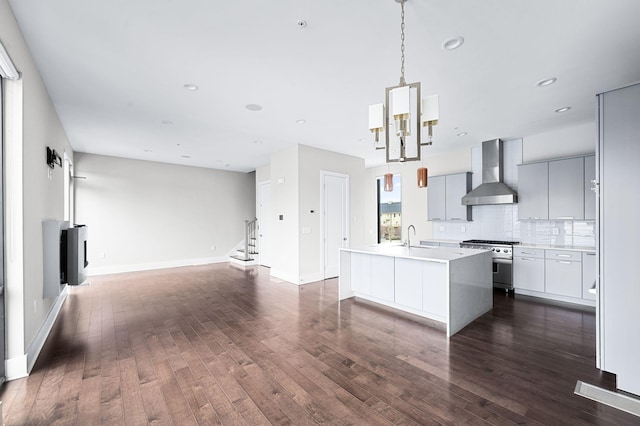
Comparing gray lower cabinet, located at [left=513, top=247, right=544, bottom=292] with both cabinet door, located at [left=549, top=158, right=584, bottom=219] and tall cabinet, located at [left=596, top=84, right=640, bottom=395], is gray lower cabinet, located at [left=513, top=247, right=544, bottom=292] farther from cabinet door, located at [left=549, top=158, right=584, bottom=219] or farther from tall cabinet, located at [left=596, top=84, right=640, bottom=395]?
tall cabinet, located at [left=596, top=84, right=640, bottom=395]

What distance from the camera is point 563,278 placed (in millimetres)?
4363

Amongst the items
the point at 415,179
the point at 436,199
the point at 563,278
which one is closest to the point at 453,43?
the point at 563,278

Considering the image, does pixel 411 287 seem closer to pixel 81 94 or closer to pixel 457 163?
pixel 457 163

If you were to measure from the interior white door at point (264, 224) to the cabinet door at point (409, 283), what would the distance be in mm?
4467

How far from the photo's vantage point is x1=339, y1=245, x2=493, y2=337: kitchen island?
10.9ft

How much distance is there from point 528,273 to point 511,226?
1092mm

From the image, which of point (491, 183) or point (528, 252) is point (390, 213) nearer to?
point (491, 183)

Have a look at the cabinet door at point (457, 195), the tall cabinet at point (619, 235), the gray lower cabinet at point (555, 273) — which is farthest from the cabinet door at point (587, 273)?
the tall cabinet at point (619, 235)

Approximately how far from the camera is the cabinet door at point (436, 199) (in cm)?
616

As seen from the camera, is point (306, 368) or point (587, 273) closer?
point (306, 368)

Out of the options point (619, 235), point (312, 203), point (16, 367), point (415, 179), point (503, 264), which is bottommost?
point (16, 367)

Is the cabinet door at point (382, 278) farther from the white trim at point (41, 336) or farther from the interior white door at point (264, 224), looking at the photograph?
the interior white door at point (264, 224)

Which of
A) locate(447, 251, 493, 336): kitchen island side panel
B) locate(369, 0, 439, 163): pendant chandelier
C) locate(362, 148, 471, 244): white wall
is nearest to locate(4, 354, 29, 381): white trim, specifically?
locate(369, 0, 439, 163): pendant chandelier

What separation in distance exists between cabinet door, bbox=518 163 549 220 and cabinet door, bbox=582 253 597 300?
86cm
